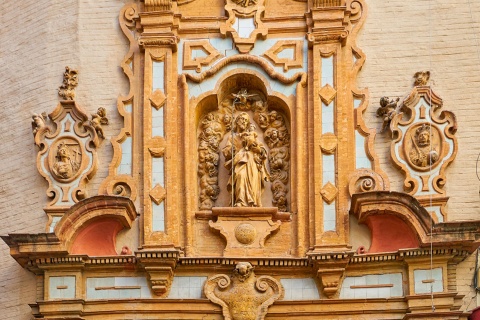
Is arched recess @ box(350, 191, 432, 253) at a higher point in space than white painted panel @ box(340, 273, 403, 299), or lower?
higher

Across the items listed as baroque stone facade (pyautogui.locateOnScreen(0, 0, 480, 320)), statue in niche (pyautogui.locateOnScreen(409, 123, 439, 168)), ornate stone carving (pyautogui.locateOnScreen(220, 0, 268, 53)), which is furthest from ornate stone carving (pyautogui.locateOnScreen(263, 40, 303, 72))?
statue in niche (pyautogui.locateOnScreen(409, 123, 439, 168))

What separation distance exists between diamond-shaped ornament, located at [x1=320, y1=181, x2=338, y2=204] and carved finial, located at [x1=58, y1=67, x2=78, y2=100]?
11.1ft

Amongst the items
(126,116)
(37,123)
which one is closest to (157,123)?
(126,116)

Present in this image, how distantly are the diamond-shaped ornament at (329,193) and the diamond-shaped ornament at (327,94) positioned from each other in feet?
3.59

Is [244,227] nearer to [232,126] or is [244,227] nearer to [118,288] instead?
[232,126]

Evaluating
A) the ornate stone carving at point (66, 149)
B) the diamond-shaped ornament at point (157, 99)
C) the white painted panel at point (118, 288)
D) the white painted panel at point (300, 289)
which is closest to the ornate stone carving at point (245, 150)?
the diamond-shaped ornament at point (157, 99)

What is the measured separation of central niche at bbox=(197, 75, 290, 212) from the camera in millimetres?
19969

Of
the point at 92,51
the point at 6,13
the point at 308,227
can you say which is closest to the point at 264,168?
the point at 308,227

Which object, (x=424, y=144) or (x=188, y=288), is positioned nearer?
(x=188, y=288)

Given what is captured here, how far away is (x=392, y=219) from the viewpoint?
19.6 meters

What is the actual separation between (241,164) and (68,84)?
97.9 inches

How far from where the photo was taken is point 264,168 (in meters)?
20.1

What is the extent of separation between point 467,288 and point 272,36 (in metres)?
4.07

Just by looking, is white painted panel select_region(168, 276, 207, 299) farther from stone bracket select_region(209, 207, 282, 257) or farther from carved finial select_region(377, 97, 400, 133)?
carved finial select_region(377, 97, 400, 133)
